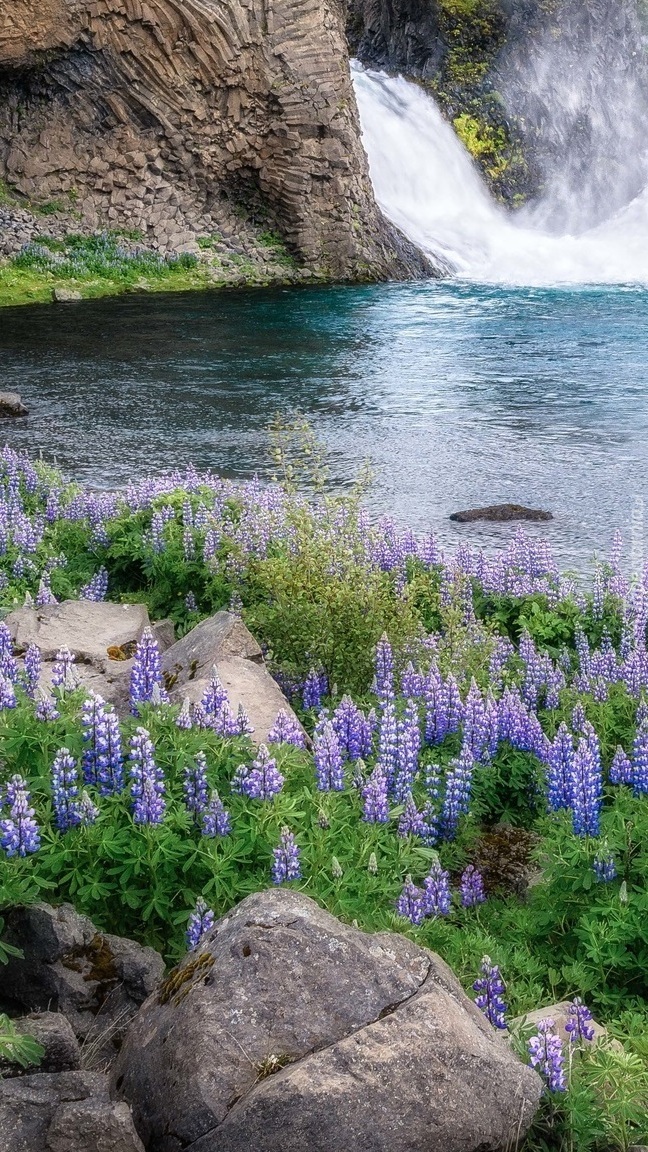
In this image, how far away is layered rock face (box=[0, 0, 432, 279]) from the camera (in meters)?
25.2

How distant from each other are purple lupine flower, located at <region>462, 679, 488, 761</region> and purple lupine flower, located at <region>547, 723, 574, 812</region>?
1.38 ft

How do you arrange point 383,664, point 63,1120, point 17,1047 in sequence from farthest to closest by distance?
1. point 383,664
2. point 17,1047
3. point 63,1120

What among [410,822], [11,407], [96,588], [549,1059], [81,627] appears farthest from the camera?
[11,407]

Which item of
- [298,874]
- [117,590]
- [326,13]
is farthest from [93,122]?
[298,874]

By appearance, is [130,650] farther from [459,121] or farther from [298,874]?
[459,121]

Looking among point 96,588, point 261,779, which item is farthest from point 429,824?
point 96,588

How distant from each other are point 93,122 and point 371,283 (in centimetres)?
719

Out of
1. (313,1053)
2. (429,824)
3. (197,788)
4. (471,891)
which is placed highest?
(197,788)

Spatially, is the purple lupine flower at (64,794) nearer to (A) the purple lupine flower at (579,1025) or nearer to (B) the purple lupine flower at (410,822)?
(B) the purple lupine flower at (410,822)

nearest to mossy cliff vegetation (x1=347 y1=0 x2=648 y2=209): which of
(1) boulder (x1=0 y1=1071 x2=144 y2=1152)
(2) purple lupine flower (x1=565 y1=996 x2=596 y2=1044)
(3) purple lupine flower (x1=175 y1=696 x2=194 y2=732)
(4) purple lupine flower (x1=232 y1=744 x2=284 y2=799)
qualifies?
(3) purple lupine flower (x1=175 y1=696 x2=194 y2=732)

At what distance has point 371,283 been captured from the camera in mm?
26406

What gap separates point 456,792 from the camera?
4691 millimetres

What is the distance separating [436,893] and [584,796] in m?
0.63

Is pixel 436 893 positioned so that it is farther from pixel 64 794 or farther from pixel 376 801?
pixel 64 794
